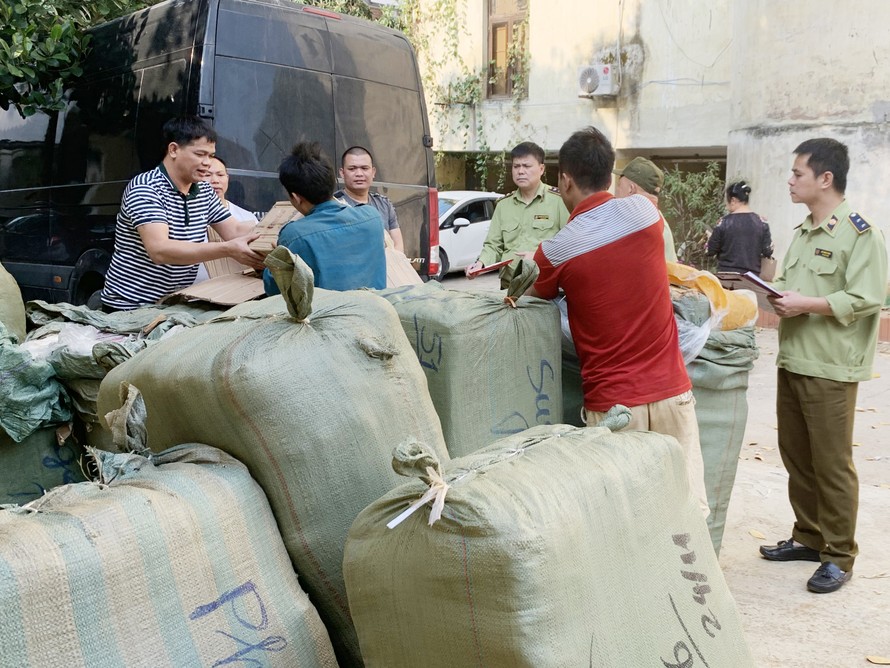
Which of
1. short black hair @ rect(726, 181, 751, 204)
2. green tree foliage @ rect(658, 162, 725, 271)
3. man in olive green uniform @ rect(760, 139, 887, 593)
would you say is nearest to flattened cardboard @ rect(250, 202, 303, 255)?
man in olive green uniform @ rect(760, 139, 887, 593)

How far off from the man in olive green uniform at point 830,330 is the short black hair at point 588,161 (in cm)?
87

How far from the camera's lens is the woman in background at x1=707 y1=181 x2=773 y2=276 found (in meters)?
6.86

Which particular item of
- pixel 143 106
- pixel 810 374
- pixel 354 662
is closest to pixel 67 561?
pixel 354 662

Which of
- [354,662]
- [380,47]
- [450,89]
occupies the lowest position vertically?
[354,662]

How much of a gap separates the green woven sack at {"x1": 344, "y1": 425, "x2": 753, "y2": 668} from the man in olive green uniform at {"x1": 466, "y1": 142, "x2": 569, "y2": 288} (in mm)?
3260

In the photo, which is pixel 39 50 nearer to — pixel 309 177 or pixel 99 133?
pixel 99 133

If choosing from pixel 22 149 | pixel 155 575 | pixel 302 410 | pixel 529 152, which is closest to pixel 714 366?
pixel 302 410

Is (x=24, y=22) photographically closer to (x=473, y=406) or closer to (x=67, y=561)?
(x=473, y=406)

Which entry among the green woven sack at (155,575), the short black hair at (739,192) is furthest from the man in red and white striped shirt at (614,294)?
the short black hair at (739,192)

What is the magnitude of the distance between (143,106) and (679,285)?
10.3ft

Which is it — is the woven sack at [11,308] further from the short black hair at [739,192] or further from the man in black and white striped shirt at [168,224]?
the short black hair at [739,192]

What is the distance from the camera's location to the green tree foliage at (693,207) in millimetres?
10938

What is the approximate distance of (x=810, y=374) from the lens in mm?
3277

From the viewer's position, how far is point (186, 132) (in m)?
3.42
